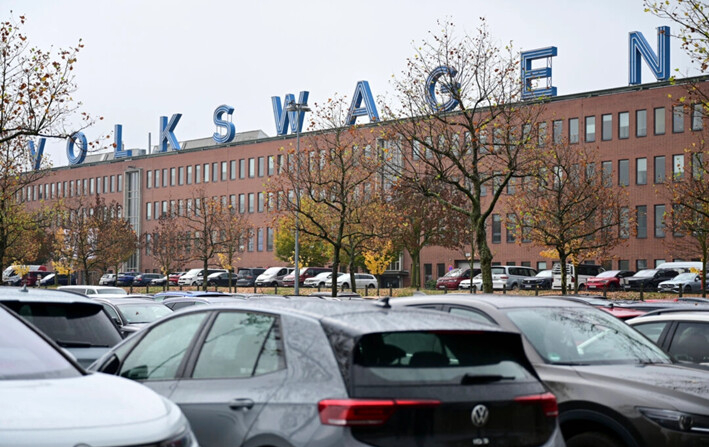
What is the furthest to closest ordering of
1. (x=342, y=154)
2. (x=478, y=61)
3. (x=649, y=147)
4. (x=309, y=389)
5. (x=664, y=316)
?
(x=649, y=147) → (x=342, y=154) → (x=478, y=61) → (x=664, y=316) → (x=309, y=389)

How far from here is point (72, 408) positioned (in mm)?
4051

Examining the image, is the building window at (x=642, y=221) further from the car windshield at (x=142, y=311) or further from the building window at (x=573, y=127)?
the car windshield at (x=142, y=311)

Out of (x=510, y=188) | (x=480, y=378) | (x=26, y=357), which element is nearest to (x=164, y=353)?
(x=26, y=357)

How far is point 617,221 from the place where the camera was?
164 ft

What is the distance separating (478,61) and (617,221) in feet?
69.9

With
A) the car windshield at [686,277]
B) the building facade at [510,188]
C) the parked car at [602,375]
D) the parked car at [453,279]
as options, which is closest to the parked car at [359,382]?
the parked car at [602,375]

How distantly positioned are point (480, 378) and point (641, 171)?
67.9 metres

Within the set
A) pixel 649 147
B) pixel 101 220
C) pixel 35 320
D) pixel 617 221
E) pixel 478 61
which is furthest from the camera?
pixel 101 220

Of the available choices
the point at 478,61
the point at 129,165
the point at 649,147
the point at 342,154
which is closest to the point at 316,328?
the point at 478,61

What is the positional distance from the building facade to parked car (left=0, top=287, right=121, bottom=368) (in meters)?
26.9

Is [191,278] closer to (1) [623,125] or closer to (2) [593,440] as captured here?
(1) [623,125]

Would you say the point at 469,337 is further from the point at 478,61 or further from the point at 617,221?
the point at 617,221

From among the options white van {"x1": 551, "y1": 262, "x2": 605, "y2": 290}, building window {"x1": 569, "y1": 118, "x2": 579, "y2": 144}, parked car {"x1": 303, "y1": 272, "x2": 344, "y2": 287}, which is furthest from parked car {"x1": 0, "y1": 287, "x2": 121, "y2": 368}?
building window {"x1": 569, "y1": 118, "x2": 579, "y2": 144}

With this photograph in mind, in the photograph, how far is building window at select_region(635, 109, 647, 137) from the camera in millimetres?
68906
